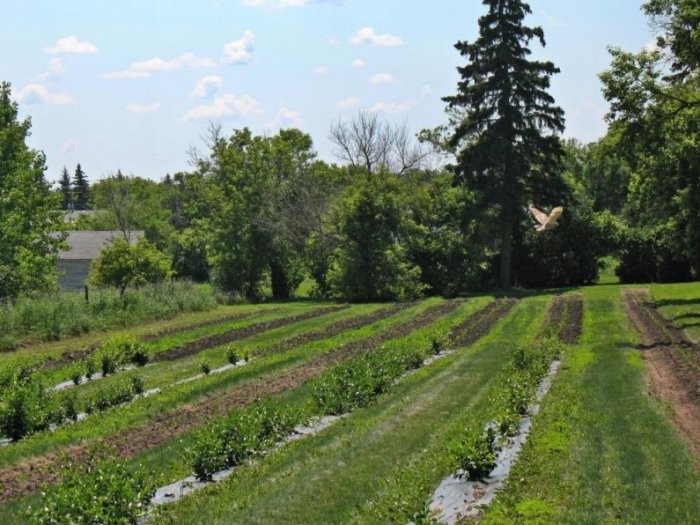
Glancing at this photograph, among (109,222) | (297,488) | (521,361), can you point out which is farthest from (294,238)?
(109,222)

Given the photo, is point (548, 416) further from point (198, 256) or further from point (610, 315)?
point (198, 256)

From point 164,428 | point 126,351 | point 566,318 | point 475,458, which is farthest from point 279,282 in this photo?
point 475,458


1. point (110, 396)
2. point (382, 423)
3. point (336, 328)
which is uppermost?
point (110, 396)

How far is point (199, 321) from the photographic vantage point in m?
26.5

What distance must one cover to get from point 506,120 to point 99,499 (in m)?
34.7

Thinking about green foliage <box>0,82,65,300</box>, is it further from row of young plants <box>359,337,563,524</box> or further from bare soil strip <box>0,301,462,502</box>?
row of young plants <box>359,337,563,524</box>

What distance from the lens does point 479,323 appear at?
2475 cm

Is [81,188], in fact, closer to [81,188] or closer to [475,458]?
[81,188]

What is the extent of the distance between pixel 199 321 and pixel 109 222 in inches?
2137

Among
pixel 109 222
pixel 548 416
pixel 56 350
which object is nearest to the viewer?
pixel 548 416

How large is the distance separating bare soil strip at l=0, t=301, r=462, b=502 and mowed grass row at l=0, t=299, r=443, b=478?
0.20 metres

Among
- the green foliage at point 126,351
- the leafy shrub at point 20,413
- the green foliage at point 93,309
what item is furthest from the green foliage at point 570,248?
the leafy shrub at point 20,413

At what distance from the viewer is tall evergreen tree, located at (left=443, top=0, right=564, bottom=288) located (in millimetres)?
37562

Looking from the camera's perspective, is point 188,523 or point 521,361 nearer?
point 188,523
